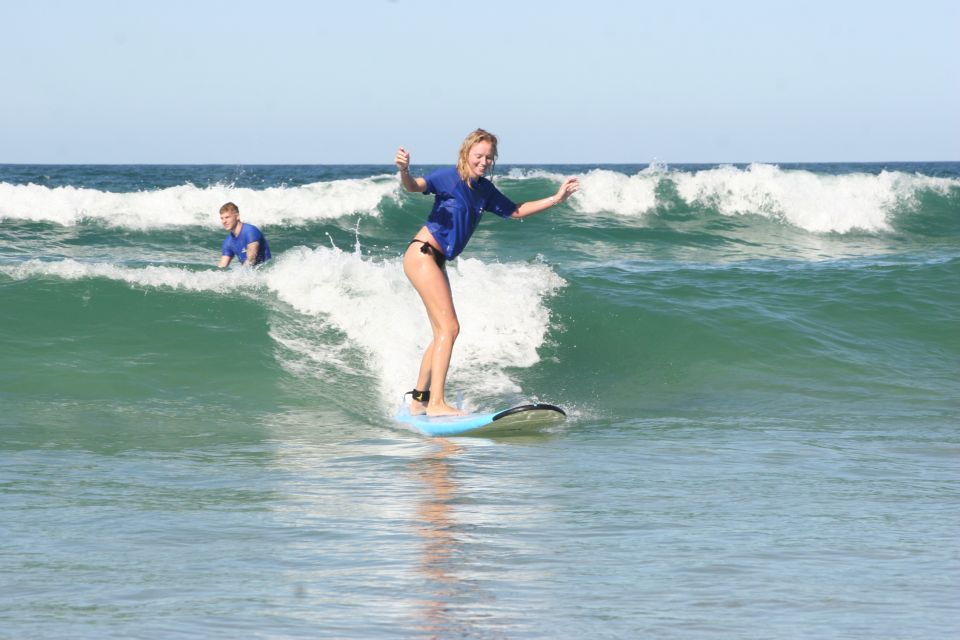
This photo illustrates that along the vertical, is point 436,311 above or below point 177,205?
below

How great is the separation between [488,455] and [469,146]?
6.11 ft

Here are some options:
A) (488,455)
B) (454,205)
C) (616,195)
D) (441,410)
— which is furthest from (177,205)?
(488,455)

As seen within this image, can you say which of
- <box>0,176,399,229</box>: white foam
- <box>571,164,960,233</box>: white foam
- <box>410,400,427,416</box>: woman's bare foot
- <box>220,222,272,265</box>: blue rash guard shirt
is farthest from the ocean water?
<box>571,164,960,233</box>: white foam

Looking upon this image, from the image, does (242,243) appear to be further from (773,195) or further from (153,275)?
(773,195)

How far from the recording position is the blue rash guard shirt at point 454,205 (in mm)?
7117

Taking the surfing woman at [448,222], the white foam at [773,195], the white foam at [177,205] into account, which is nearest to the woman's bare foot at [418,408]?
the surfing woman at [448,222]

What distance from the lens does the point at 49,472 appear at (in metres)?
6.19

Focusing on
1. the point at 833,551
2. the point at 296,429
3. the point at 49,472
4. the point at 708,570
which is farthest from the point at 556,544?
the point at 296,429

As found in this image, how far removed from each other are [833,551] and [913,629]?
92cm

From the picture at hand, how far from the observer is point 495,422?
742cm

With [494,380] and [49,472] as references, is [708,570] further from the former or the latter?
[494,380]

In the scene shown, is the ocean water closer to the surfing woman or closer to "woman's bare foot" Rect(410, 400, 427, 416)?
"woman's bare foot" Rect(410, 400, 427, 416)

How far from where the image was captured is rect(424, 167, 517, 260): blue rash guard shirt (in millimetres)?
7117

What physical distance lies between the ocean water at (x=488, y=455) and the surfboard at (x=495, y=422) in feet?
0.46
